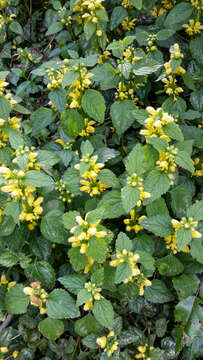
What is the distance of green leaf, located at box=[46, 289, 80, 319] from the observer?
5.36 ft

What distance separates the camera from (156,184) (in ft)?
5.25

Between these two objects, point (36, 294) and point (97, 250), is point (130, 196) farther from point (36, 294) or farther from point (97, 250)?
point (36, 294)

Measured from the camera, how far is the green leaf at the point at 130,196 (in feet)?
4.86

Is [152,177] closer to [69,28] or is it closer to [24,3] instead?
[69,28]

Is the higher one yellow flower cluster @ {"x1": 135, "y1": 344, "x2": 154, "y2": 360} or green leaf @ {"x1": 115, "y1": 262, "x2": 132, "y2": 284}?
green leaf @ {"x1": 115, "y1": 262, "x2": 132, "y2": 284}

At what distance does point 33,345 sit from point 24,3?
138 inches

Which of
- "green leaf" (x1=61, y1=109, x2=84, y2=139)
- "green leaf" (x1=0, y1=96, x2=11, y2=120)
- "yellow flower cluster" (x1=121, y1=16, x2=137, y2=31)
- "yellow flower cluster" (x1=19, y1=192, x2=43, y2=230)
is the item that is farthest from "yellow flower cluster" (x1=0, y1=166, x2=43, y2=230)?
"yellow flower cluster" (x1=121, y1=16, x2=137, y2=31)

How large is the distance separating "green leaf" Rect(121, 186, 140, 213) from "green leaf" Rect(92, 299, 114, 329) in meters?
0.51

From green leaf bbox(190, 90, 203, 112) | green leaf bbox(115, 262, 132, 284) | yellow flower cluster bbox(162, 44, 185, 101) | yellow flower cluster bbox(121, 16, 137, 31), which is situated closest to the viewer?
green leaf bbox(115, 262, 132, 284)

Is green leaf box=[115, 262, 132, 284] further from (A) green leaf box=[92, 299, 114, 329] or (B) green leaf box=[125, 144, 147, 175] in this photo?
(B) green leaf box=[125, 144, 147, 175]

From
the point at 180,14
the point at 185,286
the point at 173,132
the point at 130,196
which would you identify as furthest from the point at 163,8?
the point at 185,286

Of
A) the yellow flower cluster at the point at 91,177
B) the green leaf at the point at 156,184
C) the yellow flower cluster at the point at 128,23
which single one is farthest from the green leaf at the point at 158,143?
the yellow flower cluster at the point at 128,23

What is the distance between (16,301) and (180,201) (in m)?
1.08

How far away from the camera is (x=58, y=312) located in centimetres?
165
